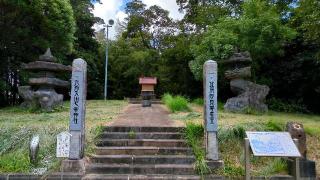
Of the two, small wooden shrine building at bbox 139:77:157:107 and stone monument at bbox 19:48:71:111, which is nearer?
stone monument at bbox 19:48:71:111

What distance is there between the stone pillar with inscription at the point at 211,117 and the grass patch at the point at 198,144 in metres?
0.16

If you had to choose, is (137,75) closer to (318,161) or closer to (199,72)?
(199,72)

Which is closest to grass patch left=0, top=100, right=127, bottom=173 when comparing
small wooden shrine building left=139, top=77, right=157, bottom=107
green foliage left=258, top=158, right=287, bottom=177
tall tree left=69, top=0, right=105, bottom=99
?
green foliage left=258, top=158, right=287, bottom=177

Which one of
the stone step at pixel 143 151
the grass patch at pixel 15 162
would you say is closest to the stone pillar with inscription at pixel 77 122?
the stone step at pixel 143 151

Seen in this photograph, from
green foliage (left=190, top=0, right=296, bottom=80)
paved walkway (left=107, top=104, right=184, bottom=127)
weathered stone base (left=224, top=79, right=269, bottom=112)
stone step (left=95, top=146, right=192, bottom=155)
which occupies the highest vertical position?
green foliage (left=190, top=0, right=296, bottom=80)

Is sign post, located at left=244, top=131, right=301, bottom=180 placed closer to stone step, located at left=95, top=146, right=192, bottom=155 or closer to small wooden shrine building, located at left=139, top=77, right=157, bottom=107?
stone step, located at left=95, top=146, right=192, bottom=155

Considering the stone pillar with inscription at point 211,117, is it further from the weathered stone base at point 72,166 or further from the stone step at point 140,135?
the weathered stone base at point 72,166

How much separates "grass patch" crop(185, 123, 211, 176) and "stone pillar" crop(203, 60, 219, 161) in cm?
21

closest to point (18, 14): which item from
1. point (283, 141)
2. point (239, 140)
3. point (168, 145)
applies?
point (168, 145)

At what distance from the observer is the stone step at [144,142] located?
830cm

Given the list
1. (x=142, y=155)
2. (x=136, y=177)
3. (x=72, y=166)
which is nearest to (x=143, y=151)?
(x=142, y=155)

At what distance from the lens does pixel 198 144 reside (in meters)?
8.17

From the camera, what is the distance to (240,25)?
14562 millimetres

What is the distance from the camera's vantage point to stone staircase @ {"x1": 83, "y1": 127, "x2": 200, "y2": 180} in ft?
24.0
